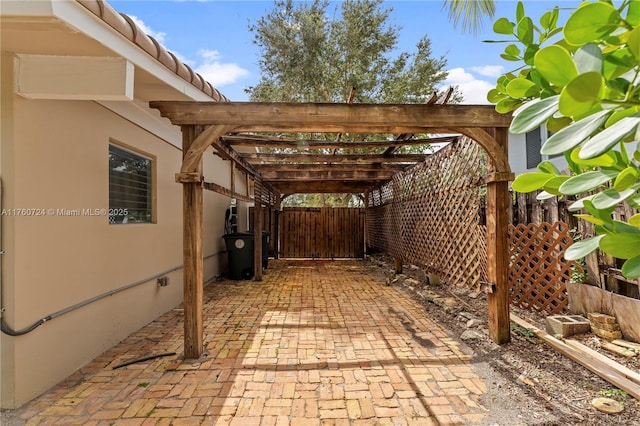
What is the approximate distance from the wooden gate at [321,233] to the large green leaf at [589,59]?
10.3m

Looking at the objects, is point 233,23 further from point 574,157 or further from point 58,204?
point 574,157

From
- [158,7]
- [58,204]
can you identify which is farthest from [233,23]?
[58,204]

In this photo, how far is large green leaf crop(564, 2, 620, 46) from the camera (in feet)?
1.32

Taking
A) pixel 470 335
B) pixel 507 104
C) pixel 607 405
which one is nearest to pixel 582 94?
pixel 507 104

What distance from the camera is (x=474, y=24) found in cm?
317

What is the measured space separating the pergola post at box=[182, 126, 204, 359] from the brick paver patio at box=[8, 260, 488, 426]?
21 cm

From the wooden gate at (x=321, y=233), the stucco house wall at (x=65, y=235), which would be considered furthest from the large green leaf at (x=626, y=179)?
the wooden gate at (x=321, y=233)

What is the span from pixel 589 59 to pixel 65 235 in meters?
3.45

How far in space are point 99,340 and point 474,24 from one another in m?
4.81

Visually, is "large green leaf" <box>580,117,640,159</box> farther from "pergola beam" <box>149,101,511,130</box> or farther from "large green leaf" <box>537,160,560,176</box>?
"pergola beam" <box>149,101,511,130</box>

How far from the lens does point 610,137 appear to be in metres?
0.36

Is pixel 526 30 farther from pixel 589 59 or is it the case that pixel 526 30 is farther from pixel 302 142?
pixel 302 142

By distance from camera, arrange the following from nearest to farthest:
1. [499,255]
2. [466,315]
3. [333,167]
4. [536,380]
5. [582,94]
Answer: [582,94], [536,380], [499,255], [466,315], [333,167]

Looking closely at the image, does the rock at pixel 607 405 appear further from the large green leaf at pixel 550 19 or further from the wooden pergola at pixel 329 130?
the large green leaf at pixel 550 19
